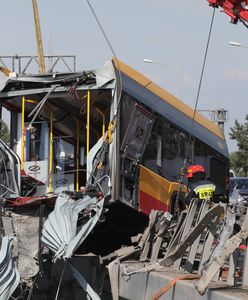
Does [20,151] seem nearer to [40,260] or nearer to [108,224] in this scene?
[108,224]

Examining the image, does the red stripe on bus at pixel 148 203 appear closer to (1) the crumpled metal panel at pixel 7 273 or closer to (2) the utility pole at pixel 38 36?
(1) the crumpled metal panel at pixel 7 273

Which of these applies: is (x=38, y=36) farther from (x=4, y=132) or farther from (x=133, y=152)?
(x=133, y=152)

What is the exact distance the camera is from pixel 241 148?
60.8 meters

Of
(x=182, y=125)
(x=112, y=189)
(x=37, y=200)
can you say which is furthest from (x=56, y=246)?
(x=182, y=125)

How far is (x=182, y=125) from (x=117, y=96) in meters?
2.11

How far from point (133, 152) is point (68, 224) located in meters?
1.93

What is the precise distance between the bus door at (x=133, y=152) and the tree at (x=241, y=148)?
162 ft

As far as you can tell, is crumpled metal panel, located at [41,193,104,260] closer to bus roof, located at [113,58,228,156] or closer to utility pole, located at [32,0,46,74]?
bus roof, located at [113,58,228,156]

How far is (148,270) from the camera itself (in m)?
7.81

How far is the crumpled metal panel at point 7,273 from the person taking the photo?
26.6ft

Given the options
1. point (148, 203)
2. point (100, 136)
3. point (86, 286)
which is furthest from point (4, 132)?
point (86, 286)

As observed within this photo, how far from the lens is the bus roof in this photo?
10.4 meters

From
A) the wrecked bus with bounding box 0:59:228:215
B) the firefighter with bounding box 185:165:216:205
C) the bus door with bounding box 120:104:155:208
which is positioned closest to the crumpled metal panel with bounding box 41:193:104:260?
the wrecked bus with bounding box 0:59:228:215

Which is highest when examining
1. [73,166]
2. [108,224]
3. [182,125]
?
[182,125]
